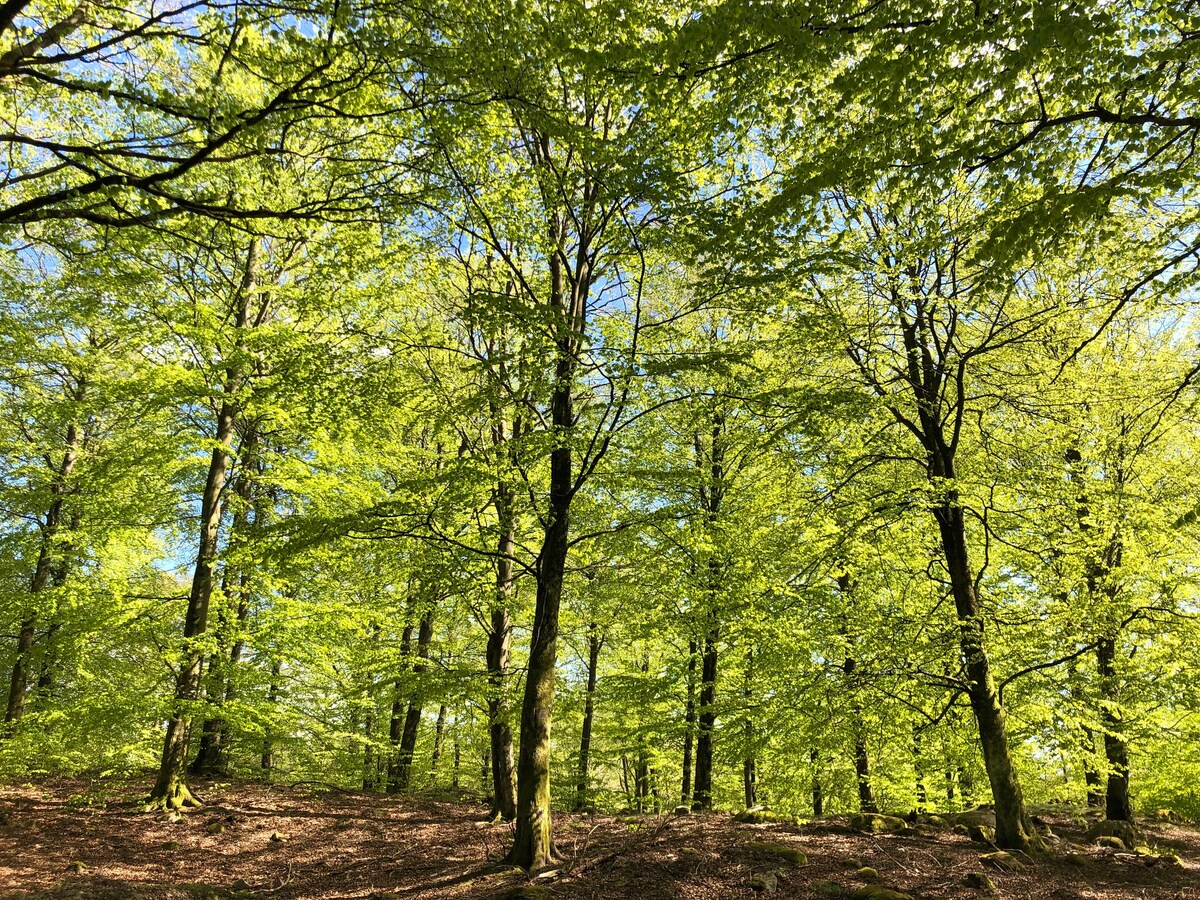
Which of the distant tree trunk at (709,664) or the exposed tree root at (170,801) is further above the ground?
the distant tree trunk at (709,664)

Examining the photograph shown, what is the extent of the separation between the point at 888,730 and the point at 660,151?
8035 mm

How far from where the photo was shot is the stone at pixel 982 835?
809cm

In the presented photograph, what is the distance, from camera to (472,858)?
8047 millimetres

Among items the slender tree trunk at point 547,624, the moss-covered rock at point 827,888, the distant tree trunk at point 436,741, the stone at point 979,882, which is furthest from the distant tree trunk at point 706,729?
the distant tree trunk at point 436,741

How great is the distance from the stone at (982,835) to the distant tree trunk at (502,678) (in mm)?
6499

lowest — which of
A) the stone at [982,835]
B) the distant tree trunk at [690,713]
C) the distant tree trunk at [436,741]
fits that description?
the distant tree trunk at [436,741]

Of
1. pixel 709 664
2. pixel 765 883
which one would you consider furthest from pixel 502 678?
pixel 765 883

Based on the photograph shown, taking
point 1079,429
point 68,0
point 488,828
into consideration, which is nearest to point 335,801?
point 488,828

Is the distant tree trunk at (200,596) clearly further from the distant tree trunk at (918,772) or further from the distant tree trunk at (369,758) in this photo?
the distant tree trunk at (918,772)

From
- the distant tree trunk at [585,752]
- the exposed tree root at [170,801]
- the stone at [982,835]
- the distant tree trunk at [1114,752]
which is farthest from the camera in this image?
the distant tree trunk at [585,752]

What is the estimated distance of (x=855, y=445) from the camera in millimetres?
9250

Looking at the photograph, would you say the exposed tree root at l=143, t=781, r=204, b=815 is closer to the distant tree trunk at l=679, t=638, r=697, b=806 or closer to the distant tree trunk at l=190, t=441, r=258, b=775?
the distant tree trunk at l=190, t=441, r=258, b=775

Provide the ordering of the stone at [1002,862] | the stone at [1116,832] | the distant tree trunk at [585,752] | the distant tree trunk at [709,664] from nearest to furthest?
the stone at [1002,862] → the stone at [1116,832] → the distant tree trunk at [709,664] → the distant tree trunk at [585,752]

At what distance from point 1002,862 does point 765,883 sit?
2.86 meters
